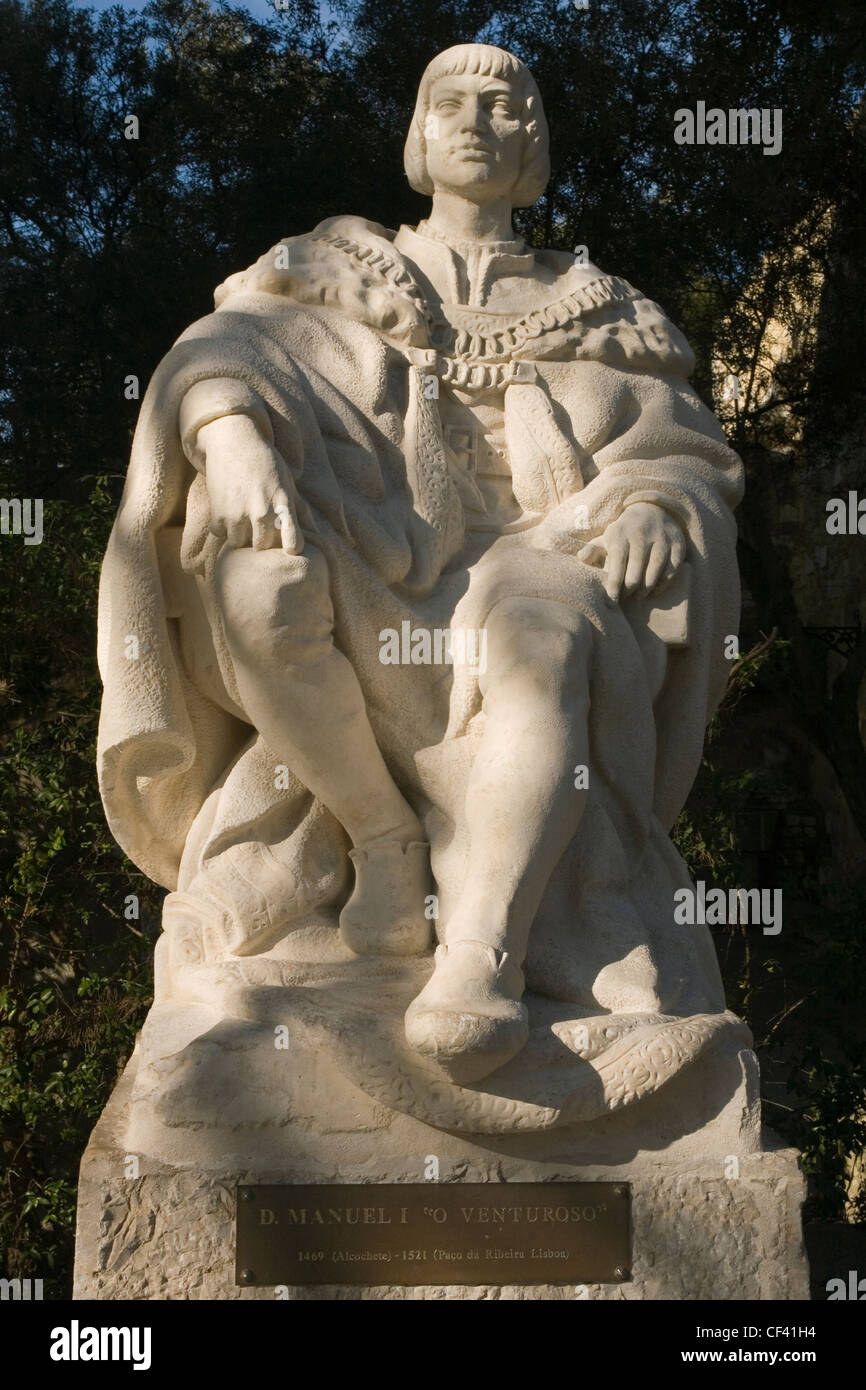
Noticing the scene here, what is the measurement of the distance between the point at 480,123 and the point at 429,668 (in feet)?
3.94

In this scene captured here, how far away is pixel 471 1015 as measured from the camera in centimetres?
279

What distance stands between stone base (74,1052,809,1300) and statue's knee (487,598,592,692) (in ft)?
2.23

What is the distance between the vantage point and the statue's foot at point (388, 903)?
3.21 m

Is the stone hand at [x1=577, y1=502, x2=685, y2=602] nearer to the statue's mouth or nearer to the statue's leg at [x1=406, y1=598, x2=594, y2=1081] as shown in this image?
the statue's leg at [x1=406, y1=598, x2=594, y2=1081]

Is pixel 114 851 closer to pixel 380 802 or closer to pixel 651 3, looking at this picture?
pixel 380 802

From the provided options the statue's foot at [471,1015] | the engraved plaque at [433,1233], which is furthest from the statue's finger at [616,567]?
the engraved plaque at [433,1233]

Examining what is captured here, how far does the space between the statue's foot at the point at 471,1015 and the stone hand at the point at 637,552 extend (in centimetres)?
80

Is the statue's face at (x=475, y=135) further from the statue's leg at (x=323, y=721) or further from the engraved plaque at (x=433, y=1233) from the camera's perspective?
the engraved plaque at (x=433, y=1233)

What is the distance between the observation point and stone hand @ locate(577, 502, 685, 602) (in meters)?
3.41

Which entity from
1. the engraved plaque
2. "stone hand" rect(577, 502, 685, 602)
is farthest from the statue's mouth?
the engraved plaque

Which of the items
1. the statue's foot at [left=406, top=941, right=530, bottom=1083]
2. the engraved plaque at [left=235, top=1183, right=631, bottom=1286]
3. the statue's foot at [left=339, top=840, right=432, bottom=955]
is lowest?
the engraved plaque at [left=235, top=1183, right=631, bottom=1286]

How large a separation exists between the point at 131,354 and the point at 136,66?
126 cm

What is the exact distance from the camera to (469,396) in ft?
12.2

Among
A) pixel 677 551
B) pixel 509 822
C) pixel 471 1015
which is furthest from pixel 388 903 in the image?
pixel 677 551
